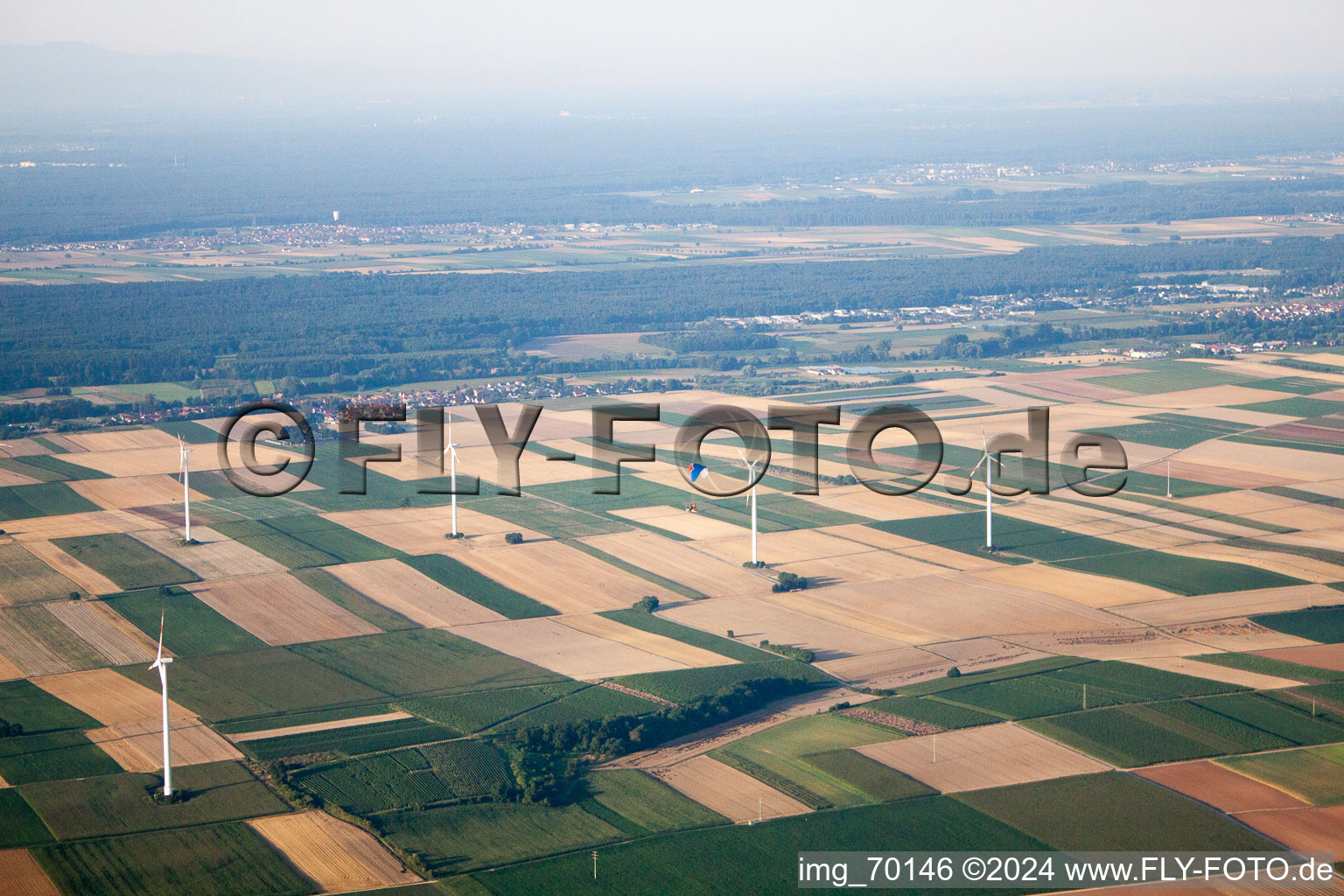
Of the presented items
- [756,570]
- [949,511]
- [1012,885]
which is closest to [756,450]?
[949,511]

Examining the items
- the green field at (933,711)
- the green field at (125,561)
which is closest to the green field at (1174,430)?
the green field at (933,711)

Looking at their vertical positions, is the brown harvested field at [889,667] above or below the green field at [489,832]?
above

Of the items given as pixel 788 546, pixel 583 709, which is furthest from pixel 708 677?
pixel 788 546

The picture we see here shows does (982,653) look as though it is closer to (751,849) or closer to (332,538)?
(751,849)

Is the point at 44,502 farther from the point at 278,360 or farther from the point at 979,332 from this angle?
the point at 979,332

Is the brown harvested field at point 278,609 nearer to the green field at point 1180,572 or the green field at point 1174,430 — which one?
the green field at point 1180,572

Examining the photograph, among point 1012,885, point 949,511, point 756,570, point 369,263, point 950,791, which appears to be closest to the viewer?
point 1012,885
